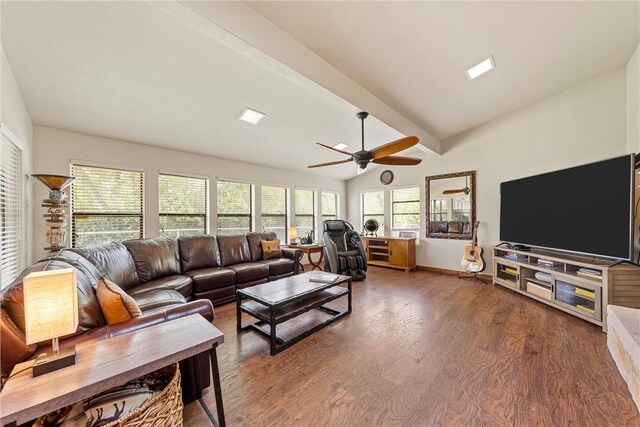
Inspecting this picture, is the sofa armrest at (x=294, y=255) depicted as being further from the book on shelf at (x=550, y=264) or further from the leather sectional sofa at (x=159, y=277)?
the book on shelf at (x=550, y=264)

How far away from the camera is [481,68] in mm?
2846

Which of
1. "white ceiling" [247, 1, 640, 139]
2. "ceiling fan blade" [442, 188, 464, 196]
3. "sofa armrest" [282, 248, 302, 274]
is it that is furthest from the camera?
"ceiling fan blade" [442, 188, 464, 196]

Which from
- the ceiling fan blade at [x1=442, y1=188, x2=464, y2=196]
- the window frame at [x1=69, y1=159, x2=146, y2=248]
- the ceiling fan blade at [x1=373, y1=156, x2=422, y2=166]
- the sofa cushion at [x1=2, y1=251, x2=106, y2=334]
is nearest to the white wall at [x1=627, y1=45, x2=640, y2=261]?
the ceiling fan blade at [x1=442, y1=188, x2=464, y2=196]

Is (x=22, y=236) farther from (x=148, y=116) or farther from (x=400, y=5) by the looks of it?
(x=400, y=5)

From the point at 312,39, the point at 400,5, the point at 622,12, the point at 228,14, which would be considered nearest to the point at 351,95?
the point at 312,39

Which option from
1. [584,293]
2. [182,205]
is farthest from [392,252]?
[182,205]

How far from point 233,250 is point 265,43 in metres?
3.05

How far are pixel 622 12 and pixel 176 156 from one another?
5594mm

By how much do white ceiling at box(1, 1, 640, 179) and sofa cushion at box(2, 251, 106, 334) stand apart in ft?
5.89

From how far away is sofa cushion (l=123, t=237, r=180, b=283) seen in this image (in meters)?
3.12

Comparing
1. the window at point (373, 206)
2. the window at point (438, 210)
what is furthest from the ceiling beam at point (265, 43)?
the window at point (373, 206)

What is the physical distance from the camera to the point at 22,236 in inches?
105

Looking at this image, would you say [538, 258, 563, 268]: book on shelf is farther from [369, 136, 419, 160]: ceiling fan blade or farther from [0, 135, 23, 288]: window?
[0, 135, 23, 288]: window

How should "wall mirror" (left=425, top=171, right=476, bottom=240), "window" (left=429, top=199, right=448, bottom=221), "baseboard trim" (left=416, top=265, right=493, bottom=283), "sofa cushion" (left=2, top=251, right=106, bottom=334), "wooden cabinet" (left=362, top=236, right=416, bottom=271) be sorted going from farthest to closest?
1. "wooden cabinet" (left=362, top=236, right=416, bottom=271)
2. "window" (left=429, top=199, right=448, bottom=221)
3. "wall mirror" (left=425, top=171, right=476, bottom=240)
4. "baseboard trim" (left=416, top=265, right=493, bottom=283)
5. "sofa cushion" (left=2, top=251, right=106, bottom=334)
